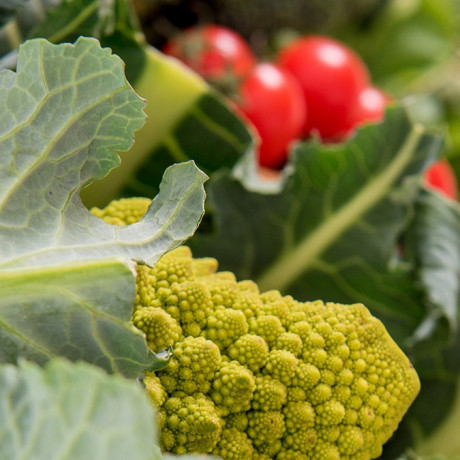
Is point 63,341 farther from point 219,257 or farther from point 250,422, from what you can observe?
point 219,257

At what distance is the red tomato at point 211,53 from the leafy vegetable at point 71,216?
0.55m

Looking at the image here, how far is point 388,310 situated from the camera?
2.89 ft

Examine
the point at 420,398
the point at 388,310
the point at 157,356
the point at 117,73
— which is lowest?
the point at 420,398

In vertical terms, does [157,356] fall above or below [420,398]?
above

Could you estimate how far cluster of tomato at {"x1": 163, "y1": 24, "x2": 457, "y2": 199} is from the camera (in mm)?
1158

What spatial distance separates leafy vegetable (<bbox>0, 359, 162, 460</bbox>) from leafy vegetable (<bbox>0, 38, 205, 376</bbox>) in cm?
12

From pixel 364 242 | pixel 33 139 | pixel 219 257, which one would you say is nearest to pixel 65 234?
pixel 33 139

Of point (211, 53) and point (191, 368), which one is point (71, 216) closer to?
point (191, 368)

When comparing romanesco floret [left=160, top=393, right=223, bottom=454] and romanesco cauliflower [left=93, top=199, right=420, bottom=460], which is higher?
romanesco cauliflower [left=93, top=199, right=420, bottom=460]

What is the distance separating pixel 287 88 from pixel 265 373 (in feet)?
2.32

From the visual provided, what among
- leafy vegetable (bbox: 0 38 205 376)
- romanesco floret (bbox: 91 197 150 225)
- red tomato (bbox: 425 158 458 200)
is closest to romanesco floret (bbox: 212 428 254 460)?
leafy vegetable (bbox: 0 38 205 376)

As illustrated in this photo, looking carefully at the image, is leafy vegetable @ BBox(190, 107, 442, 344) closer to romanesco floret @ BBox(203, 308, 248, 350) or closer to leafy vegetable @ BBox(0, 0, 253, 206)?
leafy vegetable @ BBox(0, 0, 253, 206)

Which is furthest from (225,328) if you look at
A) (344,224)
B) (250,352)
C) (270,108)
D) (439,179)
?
(439,179)

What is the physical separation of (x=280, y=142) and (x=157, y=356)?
71 centimetres
